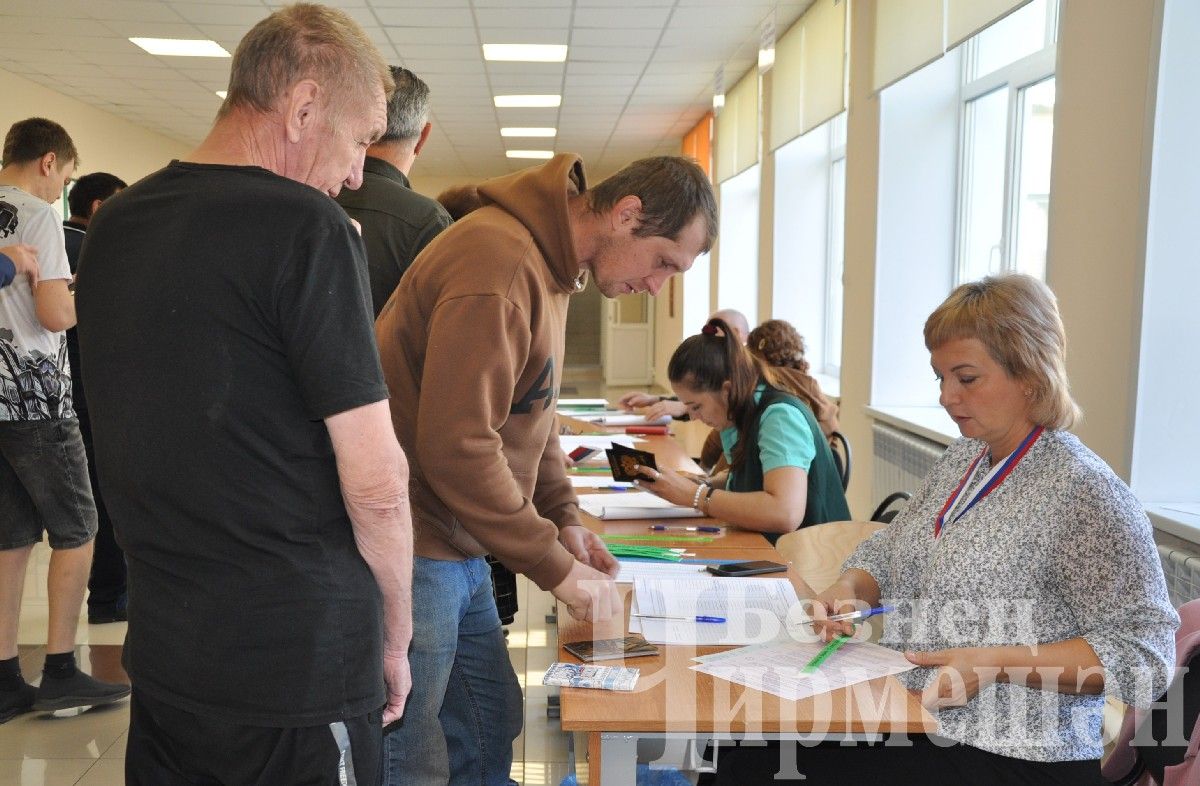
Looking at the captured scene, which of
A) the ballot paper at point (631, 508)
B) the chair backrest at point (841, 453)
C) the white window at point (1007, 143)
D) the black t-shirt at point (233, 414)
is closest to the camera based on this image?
the black t-shirt at point (233, 414)

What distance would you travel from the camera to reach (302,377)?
3.45 feet

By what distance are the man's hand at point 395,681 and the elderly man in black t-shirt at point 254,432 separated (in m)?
0.07

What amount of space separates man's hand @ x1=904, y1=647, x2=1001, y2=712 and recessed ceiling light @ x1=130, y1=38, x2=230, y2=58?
24.0 feet

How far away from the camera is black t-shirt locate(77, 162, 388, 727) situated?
1036 millimetres

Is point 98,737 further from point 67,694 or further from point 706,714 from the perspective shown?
point 706,714

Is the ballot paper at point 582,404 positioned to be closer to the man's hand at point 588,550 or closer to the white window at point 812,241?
the white window at point 812,241

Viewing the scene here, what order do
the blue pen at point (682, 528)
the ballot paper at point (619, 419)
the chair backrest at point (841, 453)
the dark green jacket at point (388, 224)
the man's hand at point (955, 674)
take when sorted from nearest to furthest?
the man's hand at point (955, 674), the dark green jacket at point (388, 224), the blue pen at point (682, 528), the chair backrest at point (841, 453), the ballot paper at point (619, 419)

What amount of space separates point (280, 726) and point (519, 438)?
0.65 meters

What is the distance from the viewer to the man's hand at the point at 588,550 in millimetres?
1846

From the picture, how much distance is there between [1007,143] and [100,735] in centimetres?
426

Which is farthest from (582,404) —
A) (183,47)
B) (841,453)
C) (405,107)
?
(183,47)

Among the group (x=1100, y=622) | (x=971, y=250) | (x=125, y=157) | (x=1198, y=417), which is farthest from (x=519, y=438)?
(x=125, y=157)

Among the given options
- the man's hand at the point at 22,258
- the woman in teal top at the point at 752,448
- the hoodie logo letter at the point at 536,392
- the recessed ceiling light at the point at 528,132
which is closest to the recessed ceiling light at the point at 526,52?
the recessed ceiling light at the point at 528,132

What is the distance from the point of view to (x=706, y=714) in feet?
4.30
